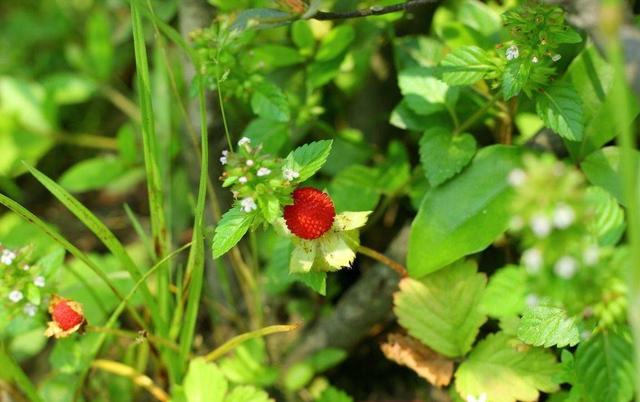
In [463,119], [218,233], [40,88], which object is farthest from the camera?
[40,88]

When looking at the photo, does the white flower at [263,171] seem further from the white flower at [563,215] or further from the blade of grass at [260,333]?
the white flower at [563,215]

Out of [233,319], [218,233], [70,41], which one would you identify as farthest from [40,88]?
[218,233]

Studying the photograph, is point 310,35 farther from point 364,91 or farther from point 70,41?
point 70,41

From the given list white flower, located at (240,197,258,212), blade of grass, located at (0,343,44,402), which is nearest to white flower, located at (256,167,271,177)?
white flower, located at (240,197,258,212)

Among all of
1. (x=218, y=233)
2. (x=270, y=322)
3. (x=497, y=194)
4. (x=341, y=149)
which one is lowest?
(x=270, y=322)

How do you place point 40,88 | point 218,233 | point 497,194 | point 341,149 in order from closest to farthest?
1. point 218,233
2. point 497,194
3. point 341,149
4. point 40,88

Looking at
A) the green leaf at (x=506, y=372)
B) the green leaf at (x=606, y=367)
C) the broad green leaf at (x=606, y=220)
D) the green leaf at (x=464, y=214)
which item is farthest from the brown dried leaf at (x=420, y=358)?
the broad green leaf at (x=606, y=220)
